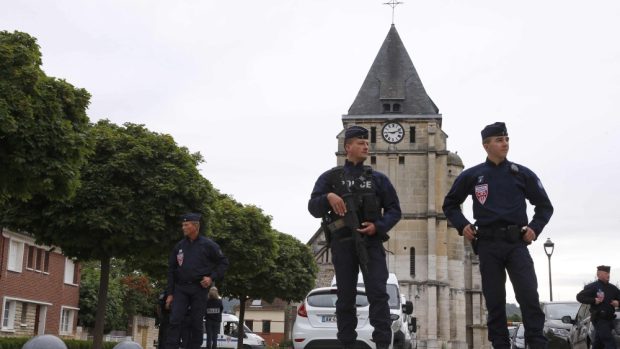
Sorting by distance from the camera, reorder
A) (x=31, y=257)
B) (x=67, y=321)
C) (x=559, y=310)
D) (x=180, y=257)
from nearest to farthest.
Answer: (x=180, y=257) → (x=559, y=310) → (x=31, y=257) → (x=67, y=321)

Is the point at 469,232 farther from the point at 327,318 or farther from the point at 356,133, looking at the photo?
the point at 327,318

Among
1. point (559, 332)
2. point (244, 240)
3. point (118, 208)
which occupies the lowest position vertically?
point (559, 332)

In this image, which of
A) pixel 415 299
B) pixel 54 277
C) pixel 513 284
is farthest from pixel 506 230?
pixel 415 299

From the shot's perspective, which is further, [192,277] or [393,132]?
[393,132]

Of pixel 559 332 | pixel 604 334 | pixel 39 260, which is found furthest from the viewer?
pixel 39 260

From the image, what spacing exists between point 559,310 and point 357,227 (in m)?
14.2

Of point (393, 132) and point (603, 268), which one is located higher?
A: point (393, 132)

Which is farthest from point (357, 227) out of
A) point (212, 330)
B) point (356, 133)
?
point (212, 330)

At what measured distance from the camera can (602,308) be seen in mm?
13797

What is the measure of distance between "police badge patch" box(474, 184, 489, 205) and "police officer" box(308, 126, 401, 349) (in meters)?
0.84

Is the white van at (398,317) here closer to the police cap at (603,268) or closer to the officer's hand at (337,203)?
the police cap at (603,268)

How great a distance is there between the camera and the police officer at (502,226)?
7.08 meters

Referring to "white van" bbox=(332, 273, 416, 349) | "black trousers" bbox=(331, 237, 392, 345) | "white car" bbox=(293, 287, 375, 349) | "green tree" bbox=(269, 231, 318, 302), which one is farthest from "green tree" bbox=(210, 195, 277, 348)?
"black trousers" bbox=(331, 237, 392, 345)

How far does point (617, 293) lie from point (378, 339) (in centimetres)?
790
